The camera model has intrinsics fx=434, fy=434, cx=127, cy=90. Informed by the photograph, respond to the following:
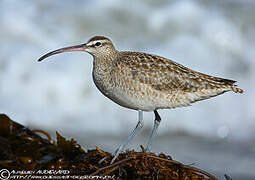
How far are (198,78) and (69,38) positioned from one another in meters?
8.84

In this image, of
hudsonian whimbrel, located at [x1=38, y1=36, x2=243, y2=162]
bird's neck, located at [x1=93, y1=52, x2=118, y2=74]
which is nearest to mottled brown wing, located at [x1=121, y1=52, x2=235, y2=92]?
hudsonian whimbrel, located at [x1=38, y1=36, x2=243, y2=162]

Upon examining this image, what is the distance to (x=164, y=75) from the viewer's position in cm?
490

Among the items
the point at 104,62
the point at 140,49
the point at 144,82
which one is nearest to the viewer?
the point at 144,82

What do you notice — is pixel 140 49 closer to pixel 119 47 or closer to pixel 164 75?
pixel 119 47

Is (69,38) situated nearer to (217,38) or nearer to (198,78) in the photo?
(217,38)

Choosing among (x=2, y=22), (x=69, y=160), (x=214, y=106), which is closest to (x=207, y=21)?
(x=214, y=106)

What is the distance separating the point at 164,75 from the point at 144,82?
10.3 inches

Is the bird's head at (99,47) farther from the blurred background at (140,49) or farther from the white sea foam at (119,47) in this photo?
the white sea foam at (119,47)

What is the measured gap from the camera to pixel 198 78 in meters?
5.09

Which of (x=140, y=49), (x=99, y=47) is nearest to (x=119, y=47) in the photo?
(x=140, y=49)

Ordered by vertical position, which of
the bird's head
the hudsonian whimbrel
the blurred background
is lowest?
the hudsonian whimbrel

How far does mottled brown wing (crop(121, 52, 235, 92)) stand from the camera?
4.84 meters

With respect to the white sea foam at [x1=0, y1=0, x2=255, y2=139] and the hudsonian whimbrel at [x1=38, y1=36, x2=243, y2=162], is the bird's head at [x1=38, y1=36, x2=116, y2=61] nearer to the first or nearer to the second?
the hudsonian whimbrel at [x1=38, y1=36, x2=243, y2=162]

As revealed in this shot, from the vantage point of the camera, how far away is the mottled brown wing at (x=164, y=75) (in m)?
4.84
